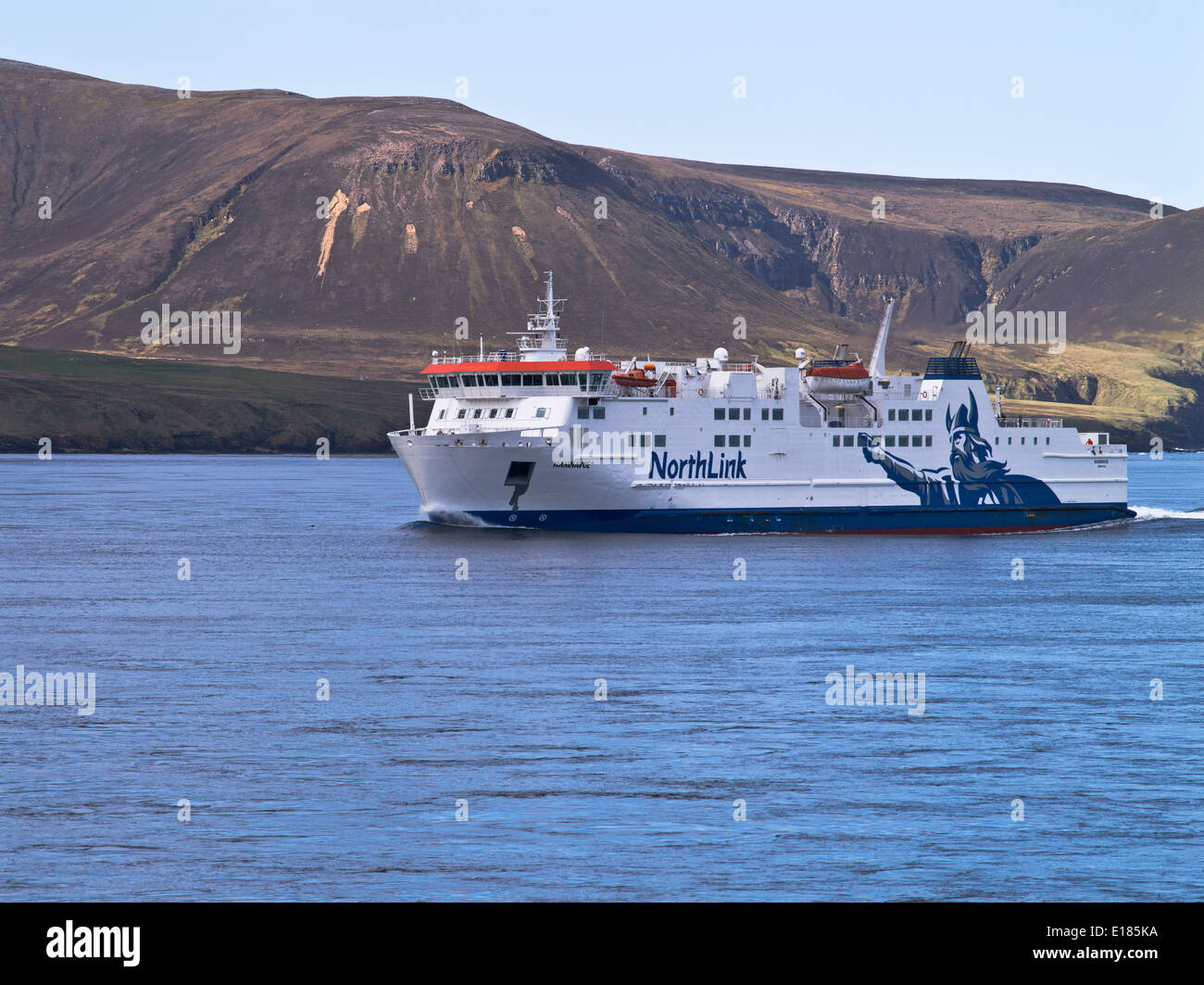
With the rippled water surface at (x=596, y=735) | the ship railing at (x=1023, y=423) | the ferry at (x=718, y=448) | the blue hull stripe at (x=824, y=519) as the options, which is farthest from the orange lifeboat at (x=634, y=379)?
the ship railing at (x=1023, y=423)

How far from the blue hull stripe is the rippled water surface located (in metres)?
6.15

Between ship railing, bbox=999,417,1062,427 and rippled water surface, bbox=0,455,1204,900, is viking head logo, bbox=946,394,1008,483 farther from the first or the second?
rippled water surface, bbox=0,455,1204,900

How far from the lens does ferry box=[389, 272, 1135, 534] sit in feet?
218

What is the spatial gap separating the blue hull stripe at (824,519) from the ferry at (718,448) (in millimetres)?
81

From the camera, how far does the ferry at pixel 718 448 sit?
Answer: 66312 mm

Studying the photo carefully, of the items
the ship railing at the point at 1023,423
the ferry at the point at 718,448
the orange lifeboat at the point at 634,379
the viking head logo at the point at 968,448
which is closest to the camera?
the ferry at the point at 718,448

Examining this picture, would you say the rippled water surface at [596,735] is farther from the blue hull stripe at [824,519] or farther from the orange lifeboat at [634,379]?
the orange lifeboat at [634,379]

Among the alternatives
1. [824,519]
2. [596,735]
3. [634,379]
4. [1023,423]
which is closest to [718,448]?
[634,379]

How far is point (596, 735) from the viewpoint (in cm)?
2830

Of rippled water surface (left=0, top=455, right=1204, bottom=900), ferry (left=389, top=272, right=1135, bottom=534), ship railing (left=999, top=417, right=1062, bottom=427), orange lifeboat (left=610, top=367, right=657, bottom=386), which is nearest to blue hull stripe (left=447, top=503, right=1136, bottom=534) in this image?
ferry (left=389, top=272, right=1135, bottom=534)

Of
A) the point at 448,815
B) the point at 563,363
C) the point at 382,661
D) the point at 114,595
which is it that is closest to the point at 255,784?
the point at 448,815

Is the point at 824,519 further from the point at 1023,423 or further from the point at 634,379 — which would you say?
the point at 1023,423
